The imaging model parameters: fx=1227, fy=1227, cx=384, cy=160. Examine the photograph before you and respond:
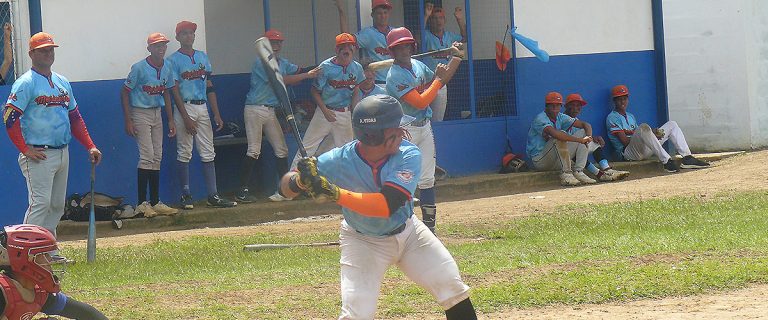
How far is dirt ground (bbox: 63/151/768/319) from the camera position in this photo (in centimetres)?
838

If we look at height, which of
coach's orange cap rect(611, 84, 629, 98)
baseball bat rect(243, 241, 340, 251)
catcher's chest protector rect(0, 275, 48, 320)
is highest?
coach's orange cap rect(611, 84, 629, 98)

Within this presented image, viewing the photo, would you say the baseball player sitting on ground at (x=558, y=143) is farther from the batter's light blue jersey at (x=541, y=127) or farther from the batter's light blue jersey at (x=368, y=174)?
the batter's light blue jersey at (x=368, y=174)

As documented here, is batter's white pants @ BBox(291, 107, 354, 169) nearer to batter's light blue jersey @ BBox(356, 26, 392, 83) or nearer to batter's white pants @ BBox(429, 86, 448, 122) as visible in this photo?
batter's light blue jersey @ BBox(356, 26, 392, 83)

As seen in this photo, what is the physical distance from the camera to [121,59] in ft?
49.5

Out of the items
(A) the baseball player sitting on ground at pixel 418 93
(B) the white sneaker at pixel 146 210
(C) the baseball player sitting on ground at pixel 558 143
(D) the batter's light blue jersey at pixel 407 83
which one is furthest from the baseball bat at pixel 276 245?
(C) the baseball player sitting on ground at pixel 558 143

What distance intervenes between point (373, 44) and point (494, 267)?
6.58 metres

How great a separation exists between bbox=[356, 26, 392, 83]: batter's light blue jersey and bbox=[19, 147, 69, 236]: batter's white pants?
18.4 ft

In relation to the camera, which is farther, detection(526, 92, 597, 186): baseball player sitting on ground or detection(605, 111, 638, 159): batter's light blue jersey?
detection(605, 111, 638, 159): batter's light blue jersey

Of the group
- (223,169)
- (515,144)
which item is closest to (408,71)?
(223,169)

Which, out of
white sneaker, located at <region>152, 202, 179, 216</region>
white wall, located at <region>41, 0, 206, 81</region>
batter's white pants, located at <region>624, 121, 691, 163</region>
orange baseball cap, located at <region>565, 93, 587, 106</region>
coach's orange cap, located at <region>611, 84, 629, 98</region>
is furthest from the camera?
coach's orange cap, located at <region>611, 84, 629, 98</region>

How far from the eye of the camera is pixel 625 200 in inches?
594

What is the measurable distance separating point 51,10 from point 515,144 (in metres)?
7.43

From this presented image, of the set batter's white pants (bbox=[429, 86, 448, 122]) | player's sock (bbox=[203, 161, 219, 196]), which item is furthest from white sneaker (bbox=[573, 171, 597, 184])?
player's sock (bbox=[203, 161, 219, 196])

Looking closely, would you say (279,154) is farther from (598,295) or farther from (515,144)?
(598,295)
